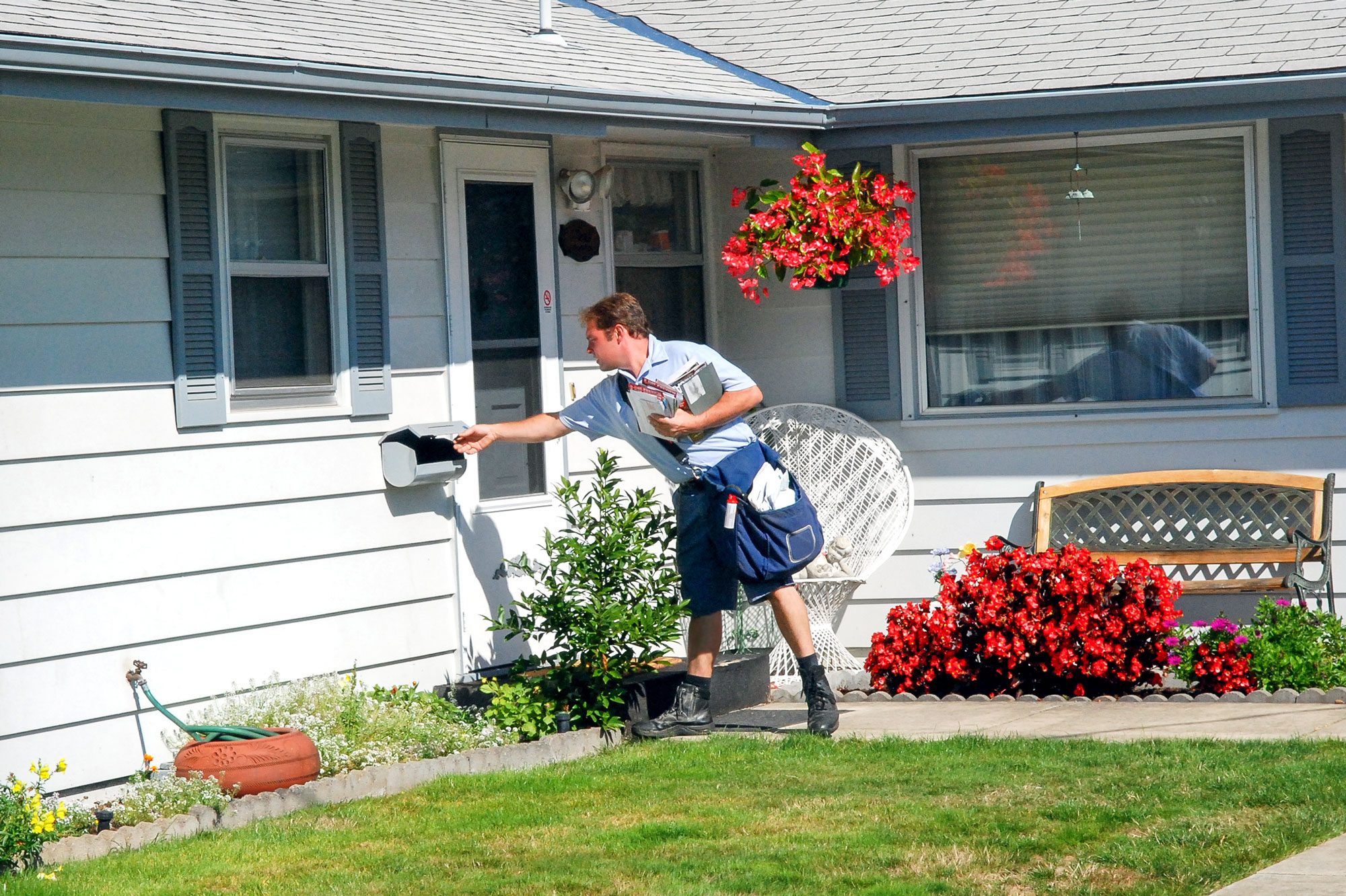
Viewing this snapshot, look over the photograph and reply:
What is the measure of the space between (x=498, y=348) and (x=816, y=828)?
3.20 meters

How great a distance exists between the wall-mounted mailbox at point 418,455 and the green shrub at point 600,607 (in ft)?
1.64

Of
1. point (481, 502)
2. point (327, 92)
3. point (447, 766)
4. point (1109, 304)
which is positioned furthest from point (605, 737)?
point (1109, 304)

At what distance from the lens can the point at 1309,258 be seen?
27.0ft

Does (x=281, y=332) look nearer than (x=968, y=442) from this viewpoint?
Yes

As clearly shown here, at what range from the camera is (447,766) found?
6363 mm

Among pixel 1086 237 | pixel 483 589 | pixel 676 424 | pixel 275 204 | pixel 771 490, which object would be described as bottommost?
pixel 483 589

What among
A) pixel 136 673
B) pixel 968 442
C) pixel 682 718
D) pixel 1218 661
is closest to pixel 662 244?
pixel 968 442

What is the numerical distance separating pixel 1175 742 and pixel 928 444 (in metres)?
→ 2.87

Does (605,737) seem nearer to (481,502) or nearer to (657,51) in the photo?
(481,502)

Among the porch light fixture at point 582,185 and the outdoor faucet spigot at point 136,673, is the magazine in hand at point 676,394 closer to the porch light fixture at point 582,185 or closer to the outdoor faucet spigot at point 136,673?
the porch light fixture at point 582,185

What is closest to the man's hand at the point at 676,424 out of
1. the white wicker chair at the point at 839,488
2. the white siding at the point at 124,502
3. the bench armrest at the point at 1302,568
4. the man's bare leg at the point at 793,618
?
the man's bare leg at the point at 793,618

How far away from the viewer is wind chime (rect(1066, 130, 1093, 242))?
8.71m

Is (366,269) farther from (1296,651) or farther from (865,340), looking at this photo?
(1296,651)

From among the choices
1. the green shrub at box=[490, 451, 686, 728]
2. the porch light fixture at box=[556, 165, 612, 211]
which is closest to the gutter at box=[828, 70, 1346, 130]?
the porch light fixture at box=[556, 165, 612, 211]
